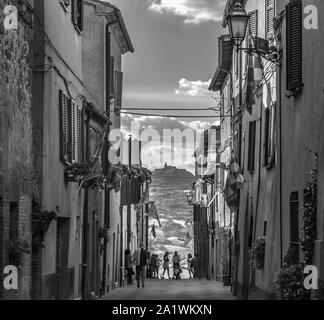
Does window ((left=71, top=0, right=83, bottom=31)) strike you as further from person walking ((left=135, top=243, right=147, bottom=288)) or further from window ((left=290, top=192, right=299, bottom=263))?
person walking ((left=135, top=243, right=147, bottom=288))

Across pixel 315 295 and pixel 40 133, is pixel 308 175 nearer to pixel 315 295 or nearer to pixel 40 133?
pixel 315 295

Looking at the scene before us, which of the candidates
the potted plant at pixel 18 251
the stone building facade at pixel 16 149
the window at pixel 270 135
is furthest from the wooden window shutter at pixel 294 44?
the potted plant at pixel 18 251

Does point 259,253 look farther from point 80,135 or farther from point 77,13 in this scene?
point 77,13

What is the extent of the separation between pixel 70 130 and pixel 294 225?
8.23 meters

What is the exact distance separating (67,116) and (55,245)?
3.51m

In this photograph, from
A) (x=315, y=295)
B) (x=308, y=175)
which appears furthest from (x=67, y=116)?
(x=315, y=295)

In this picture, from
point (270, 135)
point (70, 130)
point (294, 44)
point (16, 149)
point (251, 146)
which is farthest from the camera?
point (251, 146)

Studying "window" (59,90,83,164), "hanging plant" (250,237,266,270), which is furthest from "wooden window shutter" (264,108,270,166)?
"window" (59,90,83,164)

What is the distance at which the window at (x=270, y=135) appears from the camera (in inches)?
942

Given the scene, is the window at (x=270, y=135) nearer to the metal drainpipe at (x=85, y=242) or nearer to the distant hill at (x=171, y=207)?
the metal drainpipe at (x=85, y=242)

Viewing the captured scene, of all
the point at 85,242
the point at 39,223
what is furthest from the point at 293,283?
the point at 85,242

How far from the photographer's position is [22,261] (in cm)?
1842

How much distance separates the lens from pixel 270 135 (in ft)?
81.3

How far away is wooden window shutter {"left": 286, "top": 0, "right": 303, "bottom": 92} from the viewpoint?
749 inches
